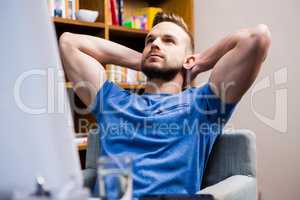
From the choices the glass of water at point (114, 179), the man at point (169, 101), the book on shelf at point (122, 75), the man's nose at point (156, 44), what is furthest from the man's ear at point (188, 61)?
the glass of water at point (114, 179)


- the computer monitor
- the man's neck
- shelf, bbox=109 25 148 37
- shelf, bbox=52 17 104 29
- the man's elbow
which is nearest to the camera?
the computer monitor

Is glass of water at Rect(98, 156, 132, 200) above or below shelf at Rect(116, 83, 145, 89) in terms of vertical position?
below

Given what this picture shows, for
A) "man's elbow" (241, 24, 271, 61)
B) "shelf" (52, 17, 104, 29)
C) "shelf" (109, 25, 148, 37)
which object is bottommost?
"man's elbow" (241, 24, 271, 61)

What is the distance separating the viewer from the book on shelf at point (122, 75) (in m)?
2.46

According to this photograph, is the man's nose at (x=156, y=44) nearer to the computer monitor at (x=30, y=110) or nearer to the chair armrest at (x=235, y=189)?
the chair armrest at (x=235, y=189)

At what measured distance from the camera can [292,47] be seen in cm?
228

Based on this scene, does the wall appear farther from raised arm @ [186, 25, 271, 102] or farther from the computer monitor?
the computer monitor

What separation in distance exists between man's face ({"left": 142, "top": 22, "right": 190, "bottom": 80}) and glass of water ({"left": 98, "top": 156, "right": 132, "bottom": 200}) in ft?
3.51

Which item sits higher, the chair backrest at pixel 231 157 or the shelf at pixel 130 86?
the shelf at pixel 130 86

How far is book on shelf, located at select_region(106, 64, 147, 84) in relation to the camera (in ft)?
8.07

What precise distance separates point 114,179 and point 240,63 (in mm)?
896

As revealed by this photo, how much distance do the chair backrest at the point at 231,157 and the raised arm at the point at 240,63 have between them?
0.54 ft

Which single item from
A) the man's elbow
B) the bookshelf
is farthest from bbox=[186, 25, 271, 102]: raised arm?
the bookshelf

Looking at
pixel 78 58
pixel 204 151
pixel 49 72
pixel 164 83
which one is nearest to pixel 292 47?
pixel 164 83
